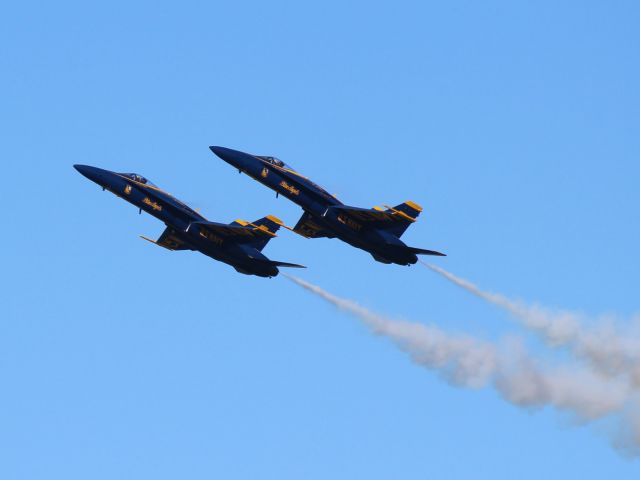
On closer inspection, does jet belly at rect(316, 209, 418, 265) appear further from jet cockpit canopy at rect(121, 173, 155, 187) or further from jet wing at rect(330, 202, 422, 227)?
jet cockpit canopy at rect(121, 173, 155, 187)

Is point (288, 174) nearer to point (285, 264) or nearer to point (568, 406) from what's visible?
point (285, 264)

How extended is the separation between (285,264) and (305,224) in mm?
5587

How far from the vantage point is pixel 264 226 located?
197 m

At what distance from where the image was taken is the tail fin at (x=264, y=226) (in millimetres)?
195875

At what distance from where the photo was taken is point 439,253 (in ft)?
637

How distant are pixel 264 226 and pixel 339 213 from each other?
4275 mm

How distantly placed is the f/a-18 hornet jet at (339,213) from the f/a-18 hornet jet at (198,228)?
2729 millimetres

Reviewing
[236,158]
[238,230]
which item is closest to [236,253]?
[238,230]

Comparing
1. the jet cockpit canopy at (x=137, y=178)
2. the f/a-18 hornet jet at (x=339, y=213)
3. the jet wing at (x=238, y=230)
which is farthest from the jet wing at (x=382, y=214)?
the jet cockpit canopy at (x=137, y=178)

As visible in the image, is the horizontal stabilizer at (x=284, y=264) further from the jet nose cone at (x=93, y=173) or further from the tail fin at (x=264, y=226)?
the jet nose cone at (x=93, y=173)

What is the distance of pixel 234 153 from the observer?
647ft

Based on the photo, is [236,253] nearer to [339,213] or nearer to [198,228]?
[198,228]

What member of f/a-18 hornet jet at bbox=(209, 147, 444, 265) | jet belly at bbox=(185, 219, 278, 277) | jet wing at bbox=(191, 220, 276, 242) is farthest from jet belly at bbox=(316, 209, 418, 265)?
jet belly at bbox=(185, 219, 278, 277)

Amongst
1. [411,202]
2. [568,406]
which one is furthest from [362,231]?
[568,406]
